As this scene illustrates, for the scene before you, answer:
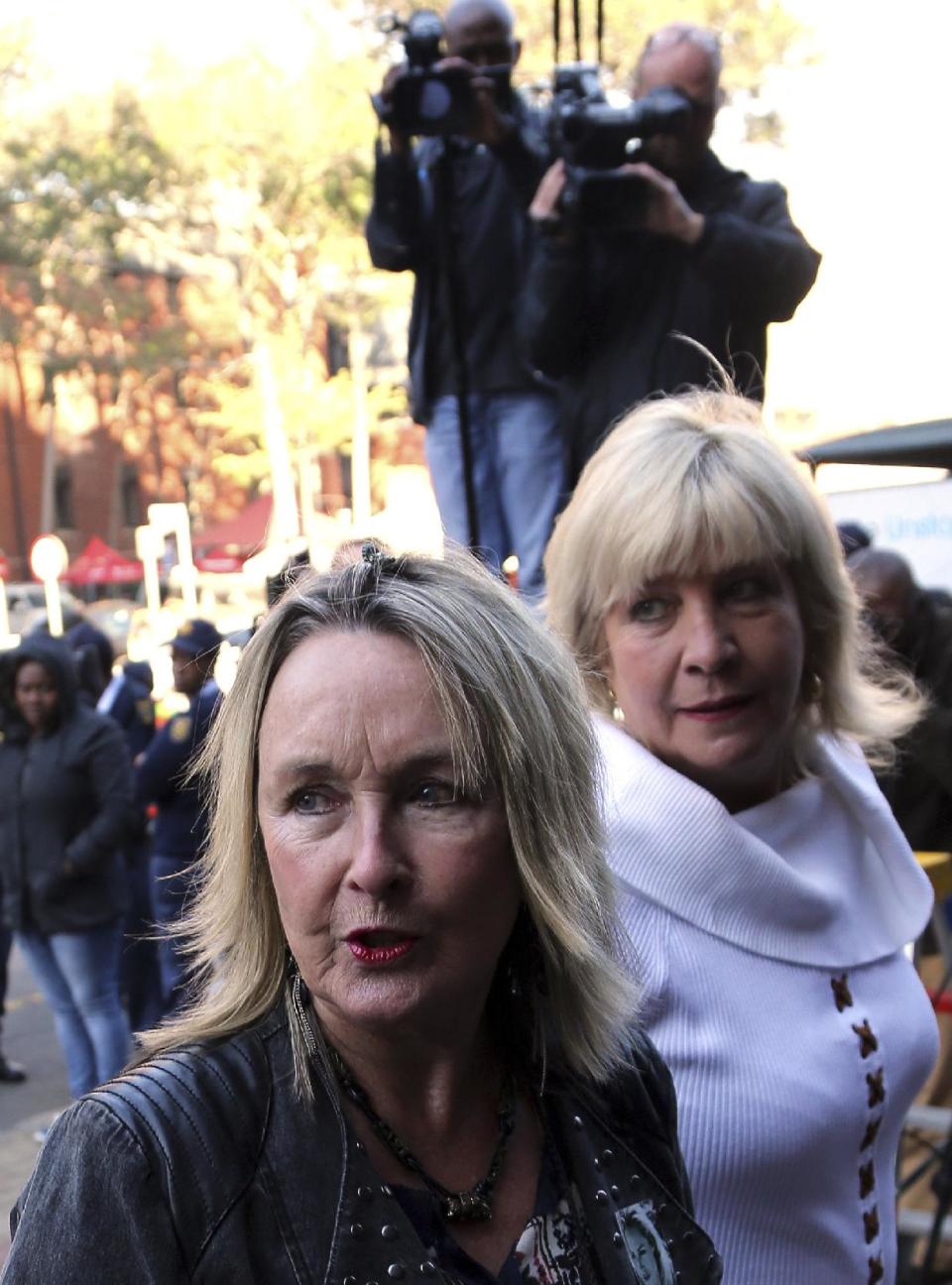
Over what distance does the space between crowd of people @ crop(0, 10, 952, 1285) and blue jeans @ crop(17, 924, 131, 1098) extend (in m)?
3.55

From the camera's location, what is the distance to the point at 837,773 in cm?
228

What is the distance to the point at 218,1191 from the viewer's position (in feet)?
3.94

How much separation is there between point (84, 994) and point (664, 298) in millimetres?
3989

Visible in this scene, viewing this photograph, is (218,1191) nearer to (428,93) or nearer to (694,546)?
(694,546)

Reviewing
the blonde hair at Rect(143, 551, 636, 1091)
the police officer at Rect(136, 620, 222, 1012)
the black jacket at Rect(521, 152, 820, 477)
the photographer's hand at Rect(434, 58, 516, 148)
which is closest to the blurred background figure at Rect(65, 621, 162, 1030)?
the police officer at Rect(136, 620, 222, 1012)

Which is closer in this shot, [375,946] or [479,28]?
[375,946]

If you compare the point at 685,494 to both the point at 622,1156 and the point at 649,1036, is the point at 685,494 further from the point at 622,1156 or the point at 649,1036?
the point at 622,1156

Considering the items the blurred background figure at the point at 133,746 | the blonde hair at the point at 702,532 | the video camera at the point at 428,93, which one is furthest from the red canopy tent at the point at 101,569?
the blonde hair at the point at 702,532

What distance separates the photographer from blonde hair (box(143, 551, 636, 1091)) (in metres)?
1.39

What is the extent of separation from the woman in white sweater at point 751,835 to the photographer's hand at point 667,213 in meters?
0.80

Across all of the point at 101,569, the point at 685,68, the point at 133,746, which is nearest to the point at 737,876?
the point at 685,68

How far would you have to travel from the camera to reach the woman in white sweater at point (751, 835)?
5.99 feet

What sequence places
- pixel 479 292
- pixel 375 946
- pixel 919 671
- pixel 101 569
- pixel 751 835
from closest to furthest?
pixel 375 946
pixel 751 835
pixel 479 292
pixel 919 671
pixel 101 569

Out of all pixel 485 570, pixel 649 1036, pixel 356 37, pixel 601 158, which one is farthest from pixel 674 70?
pixel 356 37
